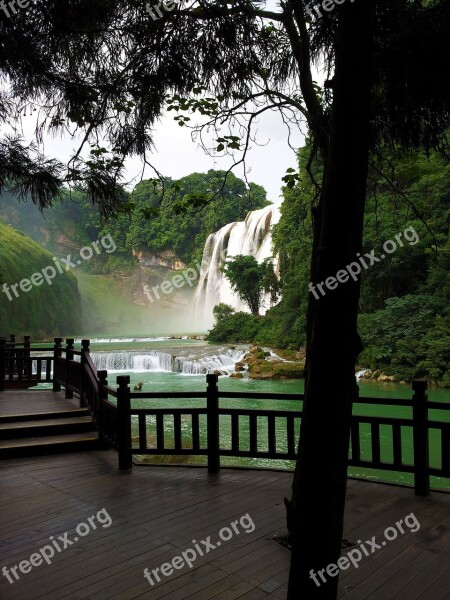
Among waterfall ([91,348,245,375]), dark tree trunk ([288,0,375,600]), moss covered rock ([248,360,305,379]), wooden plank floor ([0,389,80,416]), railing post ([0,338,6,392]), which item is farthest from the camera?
waterfall ([91,348,245,375])

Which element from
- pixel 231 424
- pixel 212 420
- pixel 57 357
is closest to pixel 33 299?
pixel 57 357

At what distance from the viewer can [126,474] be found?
470 centimetres

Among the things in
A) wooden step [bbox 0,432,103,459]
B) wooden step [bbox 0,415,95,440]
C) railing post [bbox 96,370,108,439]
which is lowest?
wooden step [bbox 0,432,103,459]

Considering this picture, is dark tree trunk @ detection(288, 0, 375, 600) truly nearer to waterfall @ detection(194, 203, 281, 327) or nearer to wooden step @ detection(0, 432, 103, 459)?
wooden step @ detection(0, 432, 103, 459)

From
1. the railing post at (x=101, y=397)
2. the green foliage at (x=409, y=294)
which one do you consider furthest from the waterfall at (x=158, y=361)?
the railing post at (x=101, y=397)

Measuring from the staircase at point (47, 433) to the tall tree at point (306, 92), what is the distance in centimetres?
328

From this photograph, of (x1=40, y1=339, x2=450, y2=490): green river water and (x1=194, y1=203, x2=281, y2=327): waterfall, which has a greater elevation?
(x1=194, y1=203, x2=281, y2=327): waterfall

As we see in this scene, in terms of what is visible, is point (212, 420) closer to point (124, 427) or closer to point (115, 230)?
point (124, 427)

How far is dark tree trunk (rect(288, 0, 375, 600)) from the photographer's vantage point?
1559 mm

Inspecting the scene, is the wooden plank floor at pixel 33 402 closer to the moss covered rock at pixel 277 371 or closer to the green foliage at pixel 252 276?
the moss covered rock at pixel 277 371

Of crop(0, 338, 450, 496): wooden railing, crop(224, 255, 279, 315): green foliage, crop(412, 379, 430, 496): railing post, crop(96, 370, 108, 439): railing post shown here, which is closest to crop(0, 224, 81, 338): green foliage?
crop(224, 255, 279, 315): green foliage

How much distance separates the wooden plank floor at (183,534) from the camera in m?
2.67

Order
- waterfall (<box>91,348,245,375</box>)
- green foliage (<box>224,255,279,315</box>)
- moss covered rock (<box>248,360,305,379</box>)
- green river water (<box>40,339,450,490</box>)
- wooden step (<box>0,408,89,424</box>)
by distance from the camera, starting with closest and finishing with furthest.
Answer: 1. wooden step (<box>0,408,89,424</box>)
2. green river water (<box>40,339,450,490</box>)
3. moss covered rock (<box>248,360,305,379</box>)
4. waterfall (<box>91,348,245,375</box>)
5. green foliage (<box>224,255,279,315</box>)

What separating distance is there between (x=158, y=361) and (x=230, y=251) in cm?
1588
